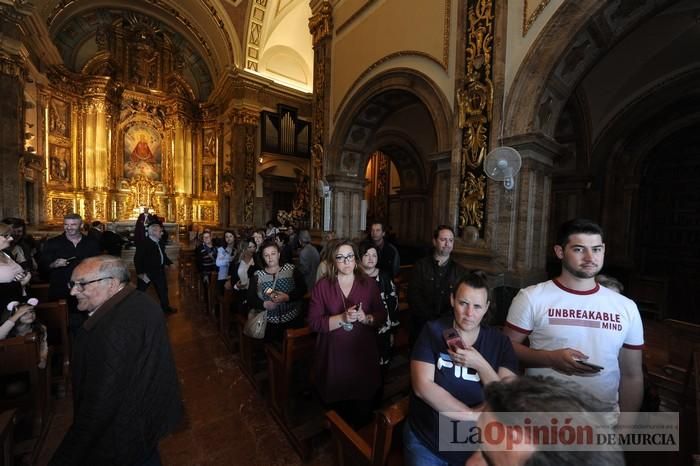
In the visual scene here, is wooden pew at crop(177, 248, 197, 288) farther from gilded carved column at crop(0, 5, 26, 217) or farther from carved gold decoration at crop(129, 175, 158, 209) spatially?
carved gold decoration at crop(129, 175, 158, 209)

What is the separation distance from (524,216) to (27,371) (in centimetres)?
508

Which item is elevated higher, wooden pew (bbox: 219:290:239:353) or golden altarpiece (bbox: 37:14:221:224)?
golden altarpiece (bbox: 37:14:221:224)

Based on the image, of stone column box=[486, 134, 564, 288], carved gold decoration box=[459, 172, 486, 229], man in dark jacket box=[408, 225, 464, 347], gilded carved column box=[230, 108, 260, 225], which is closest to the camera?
man in dark jacket box=[408, 225, 464, 347]

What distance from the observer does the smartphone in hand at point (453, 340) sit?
122cm

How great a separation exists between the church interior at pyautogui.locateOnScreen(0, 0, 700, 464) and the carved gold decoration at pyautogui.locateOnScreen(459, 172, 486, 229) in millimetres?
28

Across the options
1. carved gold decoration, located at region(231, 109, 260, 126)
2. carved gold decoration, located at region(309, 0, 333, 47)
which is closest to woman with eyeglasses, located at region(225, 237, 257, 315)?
carved gold decoration, located at region(309, 0, 333, 47)

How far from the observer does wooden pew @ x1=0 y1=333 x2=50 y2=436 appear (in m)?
1.98

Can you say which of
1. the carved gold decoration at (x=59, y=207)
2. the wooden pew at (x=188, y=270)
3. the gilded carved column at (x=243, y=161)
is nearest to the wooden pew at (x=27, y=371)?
the wooden pew at (x=188, y=270)

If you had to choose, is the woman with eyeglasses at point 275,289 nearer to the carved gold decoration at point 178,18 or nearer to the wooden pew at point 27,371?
the wooden pew at point 27,371

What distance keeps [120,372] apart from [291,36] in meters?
14.4

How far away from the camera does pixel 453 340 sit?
4.04 ft

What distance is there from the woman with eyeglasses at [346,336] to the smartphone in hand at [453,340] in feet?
2.43

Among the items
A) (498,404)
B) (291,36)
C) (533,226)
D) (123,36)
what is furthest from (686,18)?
(123,36)

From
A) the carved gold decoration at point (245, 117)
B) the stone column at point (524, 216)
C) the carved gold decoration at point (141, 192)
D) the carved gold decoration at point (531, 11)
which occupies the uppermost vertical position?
the carved gold decoration at point (245, 117)
